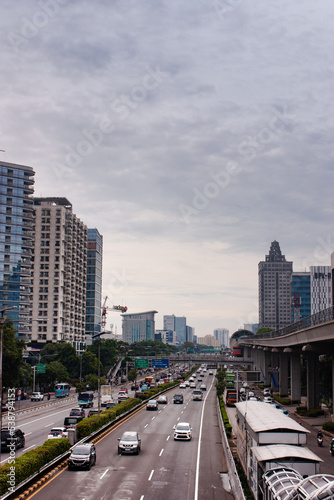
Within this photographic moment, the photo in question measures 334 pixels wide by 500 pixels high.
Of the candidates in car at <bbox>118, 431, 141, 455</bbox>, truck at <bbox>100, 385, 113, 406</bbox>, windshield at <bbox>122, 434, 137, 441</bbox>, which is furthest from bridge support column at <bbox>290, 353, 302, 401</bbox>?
car at <bbox>118, 431, 141, 455</bbox>

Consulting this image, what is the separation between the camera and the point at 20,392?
100 metres

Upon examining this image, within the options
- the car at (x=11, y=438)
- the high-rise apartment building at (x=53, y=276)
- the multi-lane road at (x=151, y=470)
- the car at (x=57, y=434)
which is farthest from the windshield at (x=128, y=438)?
the high-rise apartment building at (x=53, y=276)

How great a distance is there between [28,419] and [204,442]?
26.9 meters

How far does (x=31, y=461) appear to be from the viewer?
29.0m

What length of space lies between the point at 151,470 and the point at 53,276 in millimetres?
129601

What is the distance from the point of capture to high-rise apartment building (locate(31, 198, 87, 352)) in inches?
6102

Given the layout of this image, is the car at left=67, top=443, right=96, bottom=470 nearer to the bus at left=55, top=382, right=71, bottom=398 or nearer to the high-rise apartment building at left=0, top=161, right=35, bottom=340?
the bus at left=55, top=382, right=71, bottom=398

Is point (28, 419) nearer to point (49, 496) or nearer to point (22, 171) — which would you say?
point (49, 496)

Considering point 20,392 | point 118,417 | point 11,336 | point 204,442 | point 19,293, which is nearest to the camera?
point 204,442

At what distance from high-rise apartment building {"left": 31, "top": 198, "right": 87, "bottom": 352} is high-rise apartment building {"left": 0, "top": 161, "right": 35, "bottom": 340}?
2329cm

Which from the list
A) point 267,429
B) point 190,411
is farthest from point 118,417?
point 267,429

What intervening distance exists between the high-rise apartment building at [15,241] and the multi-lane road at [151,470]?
7321cm

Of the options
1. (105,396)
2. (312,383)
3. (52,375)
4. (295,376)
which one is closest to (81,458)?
(105,396)

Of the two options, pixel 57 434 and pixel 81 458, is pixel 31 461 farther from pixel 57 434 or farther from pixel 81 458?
pixel 57 434
